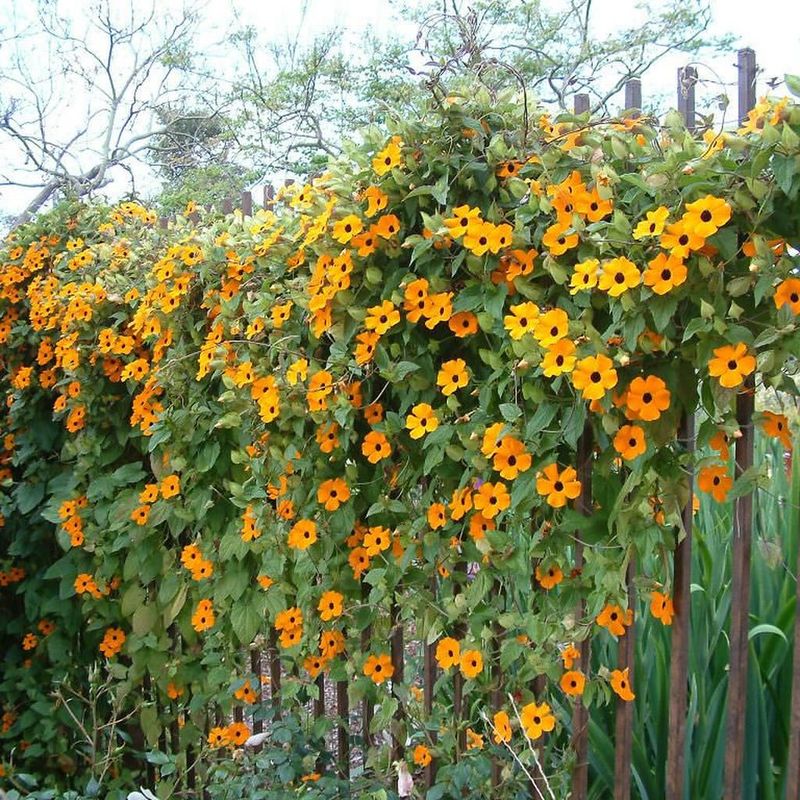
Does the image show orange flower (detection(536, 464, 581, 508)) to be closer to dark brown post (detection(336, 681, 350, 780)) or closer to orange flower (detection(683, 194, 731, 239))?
orange flower (detection(683, 194, 731, 239))

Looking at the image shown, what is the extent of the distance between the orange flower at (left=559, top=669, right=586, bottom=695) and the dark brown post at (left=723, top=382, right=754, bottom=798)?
0.82 feet

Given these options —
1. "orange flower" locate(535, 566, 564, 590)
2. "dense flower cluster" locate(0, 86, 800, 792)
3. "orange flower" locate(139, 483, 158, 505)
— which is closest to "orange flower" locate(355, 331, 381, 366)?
"dense flower cluster" locate(0, 86, 800, 792)

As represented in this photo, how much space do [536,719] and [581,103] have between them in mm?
1128

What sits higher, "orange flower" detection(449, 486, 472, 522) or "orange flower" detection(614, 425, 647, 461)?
"orange flower" detection(614, 425, 647, 461)

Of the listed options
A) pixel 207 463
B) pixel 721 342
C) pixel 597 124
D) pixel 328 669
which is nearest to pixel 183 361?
pixel 207 463

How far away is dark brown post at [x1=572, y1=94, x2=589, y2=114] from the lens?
1.55m

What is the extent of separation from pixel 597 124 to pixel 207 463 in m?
1.33

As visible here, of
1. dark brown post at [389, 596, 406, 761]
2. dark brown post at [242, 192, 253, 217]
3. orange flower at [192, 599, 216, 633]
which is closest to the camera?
dark brown post at [389, 596, 406, 761]

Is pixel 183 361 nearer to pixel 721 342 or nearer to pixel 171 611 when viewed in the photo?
pixel 171 611

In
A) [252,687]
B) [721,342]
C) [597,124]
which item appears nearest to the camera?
[721,342]

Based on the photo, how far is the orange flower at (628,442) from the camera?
4.30ft

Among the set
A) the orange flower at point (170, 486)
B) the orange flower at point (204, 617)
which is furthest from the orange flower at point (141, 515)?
the orange flower at point (204, 617)

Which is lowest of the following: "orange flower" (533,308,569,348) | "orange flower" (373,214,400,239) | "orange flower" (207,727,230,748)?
"orange flower" (207,727,230,748)

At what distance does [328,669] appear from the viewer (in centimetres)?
196
